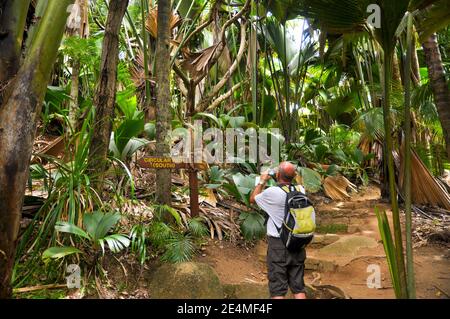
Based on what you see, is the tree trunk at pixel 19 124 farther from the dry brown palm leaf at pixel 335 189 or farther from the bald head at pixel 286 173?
the dry brown palm leaf at pixel 335 189

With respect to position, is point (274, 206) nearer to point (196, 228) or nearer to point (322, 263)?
point (196, 228)

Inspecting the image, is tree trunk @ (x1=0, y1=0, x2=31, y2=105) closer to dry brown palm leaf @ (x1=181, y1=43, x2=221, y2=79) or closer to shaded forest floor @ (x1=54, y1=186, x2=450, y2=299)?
shaded forest floor @ (x1=54, y1=186, x2=450, y2=299)

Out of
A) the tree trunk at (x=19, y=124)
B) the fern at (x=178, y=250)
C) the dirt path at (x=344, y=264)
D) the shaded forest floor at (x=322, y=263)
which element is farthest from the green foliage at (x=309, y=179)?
the tree trunk at (x=19, y=124)

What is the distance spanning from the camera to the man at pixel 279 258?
9.39 ft

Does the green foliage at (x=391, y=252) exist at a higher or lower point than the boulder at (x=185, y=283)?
higher

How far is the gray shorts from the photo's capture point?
9.39ft

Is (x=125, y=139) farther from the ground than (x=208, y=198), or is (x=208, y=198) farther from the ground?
(x=125, y=139)

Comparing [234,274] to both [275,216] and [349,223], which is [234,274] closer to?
[275,216]

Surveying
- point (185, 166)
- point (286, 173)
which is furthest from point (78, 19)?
point (286, 173)

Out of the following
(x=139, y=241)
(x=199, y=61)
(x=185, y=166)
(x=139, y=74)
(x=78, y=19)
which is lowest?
(x=139, y=241)

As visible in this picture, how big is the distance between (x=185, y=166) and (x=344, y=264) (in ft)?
6.00

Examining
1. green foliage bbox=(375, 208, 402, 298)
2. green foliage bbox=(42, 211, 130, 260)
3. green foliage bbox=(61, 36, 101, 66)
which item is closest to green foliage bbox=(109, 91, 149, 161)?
green foliage bbox=(61, 36, 101, 66)

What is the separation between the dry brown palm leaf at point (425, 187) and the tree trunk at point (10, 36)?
448 centimetres

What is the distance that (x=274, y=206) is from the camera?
292cm
